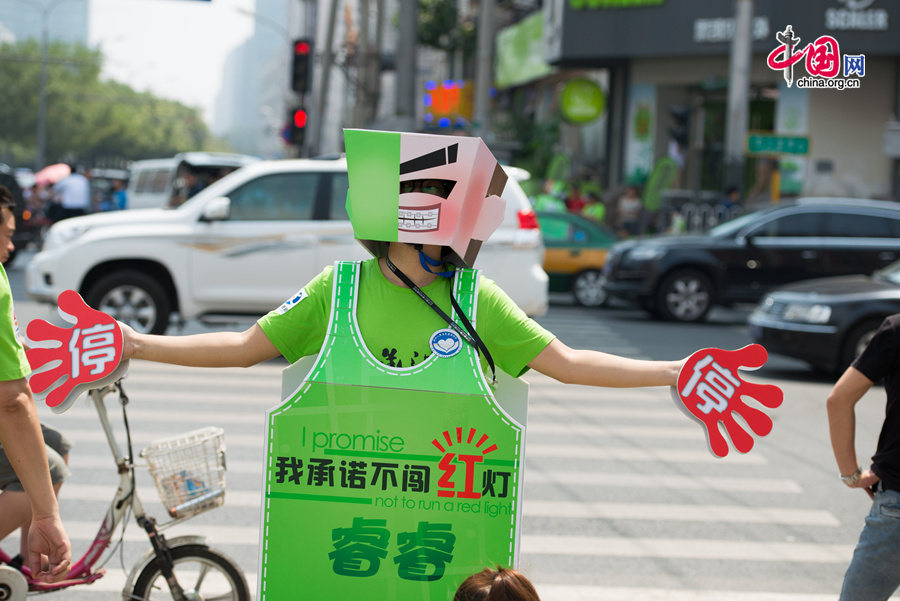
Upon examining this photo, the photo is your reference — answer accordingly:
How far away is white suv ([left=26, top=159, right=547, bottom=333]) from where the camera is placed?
1113 centimetres

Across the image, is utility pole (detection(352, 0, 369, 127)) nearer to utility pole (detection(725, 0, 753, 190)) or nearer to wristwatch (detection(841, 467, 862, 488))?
utility pole (detection(725, 0, 753, 190))

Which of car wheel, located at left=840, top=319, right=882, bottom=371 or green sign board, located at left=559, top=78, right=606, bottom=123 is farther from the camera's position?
green sign board, located at left=559, top=78, right=606, bottom=123

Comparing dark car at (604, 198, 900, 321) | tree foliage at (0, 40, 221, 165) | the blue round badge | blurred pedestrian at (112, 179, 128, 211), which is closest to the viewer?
the blue round badge

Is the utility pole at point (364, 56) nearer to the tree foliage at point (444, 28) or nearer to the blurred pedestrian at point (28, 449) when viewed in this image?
the tree foliage at point (444, 28)

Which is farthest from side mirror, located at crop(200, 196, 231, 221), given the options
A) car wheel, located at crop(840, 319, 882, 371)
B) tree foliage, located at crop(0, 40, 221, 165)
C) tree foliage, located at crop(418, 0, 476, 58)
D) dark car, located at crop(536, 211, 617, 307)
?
tree foliage, located at crop(0, 40, 221, 165)

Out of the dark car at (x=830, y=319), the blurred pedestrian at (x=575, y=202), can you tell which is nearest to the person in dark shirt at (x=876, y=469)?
the dark car at (x=830, y=319)

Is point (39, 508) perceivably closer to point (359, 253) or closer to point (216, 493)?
point (216, 493)

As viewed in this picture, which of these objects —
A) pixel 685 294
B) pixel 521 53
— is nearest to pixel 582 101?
pixel 521 53

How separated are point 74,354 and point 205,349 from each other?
34 centimetres

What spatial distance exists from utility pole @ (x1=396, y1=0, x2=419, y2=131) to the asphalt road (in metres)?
12.5

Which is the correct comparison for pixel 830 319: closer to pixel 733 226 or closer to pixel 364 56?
pixel 733 226

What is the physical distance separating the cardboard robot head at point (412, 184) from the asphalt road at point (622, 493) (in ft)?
8.75

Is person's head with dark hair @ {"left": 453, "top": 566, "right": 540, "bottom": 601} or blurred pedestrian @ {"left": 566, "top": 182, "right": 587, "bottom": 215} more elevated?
blurred pedestrian @ {"left": 566, "top": 182, "right": 587, "bottom": 215}

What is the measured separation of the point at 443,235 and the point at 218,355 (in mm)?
694
